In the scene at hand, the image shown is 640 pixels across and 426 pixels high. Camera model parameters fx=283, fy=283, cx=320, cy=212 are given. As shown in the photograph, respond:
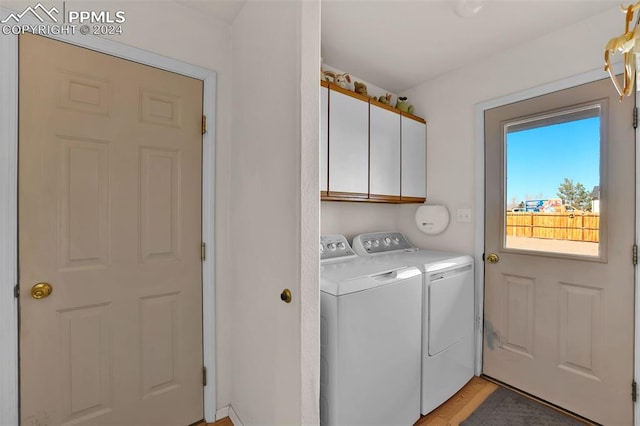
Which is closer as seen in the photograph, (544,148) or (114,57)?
(114,57)

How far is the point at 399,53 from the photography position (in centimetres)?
205

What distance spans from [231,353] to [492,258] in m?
A: 1.93

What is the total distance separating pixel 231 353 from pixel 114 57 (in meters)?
1.73

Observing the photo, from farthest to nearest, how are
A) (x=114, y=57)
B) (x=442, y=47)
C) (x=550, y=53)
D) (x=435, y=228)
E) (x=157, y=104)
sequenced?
(x=435, y=228) → (x=442, y=47) → (x=550, y=53) → (x=157, y=104) → (x=114, y=57)

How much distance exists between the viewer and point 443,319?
1826mm

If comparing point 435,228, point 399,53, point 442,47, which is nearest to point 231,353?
point 435,228

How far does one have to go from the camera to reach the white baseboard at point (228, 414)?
1.65 metres

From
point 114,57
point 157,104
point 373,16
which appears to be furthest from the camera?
point 373,16

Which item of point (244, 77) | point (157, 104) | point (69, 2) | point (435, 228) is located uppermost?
point (69, 2)

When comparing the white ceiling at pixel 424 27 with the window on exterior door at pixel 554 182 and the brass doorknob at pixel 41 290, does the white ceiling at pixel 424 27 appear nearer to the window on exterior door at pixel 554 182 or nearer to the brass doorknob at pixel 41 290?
the window on exterior door at pixel 554 182

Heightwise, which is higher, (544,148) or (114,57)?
(114,57)

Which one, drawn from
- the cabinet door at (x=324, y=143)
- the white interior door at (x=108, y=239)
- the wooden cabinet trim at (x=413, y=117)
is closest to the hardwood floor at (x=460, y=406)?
the white interior door at (x=108, y=239)

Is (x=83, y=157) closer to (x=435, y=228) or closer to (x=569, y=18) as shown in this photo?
(x=435, y=228)
